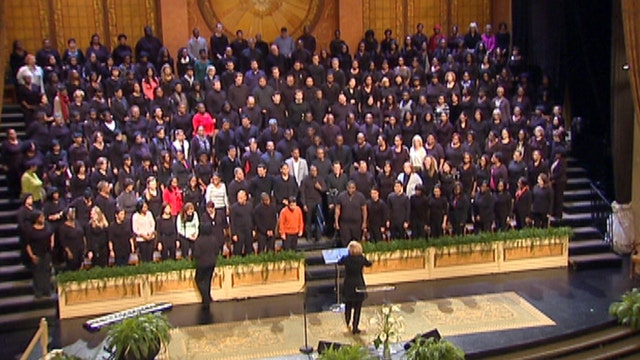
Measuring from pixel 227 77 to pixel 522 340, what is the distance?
8086mm

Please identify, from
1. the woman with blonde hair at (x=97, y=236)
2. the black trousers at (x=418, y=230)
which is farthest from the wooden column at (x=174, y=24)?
the black trousers at (x=418, y=230)

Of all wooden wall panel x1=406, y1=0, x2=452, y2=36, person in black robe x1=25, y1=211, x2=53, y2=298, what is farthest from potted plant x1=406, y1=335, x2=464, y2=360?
wooden wall panel x1=406, y1=0, x2=452, y2=36

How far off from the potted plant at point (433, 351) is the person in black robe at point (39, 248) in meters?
5.95

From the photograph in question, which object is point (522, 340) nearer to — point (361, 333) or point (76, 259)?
point (361, 333)

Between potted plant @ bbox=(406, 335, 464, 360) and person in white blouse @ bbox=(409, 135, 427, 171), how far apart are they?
5.43 m

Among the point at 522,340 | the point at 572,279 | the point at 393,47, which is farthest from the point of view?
the point at 393,47

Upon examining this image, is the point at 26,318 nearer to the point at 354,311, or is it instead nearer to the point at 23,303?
the point at 23,303

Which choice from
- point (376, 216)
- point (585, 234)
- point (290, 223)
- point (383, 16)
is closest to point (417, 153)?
point (376, 216)

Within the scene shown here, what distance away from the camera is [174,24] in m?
18.7

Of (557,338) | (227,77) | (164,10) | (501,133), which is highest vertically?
(164,10)

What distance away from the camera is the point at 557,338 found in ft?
37.3

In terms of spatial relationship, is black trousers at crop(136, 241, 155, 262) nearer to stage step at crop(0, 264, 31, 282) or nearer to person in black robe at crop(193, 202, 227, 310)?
person in black robe at crop(193, 202, 227, 310)

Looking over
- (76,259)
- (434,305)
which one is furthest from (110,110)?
(434,305)

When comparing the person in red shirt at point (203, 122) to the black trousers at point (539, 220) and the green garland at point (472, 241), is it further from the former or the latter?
the black trousers at point (539, 220)
